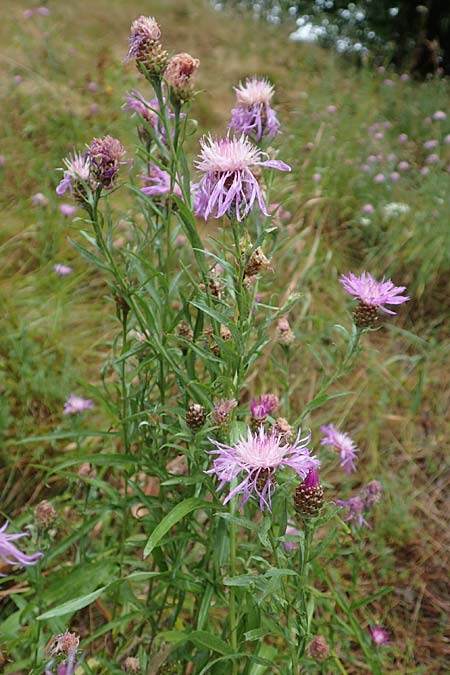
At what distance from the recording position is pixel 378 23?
6.80 metres

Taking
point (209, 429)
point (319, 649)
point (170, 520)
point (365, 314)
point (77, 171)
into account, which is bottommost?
point (319, 649)

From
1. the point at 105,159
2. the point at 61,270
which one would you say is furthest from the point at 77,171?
the point at 61,270

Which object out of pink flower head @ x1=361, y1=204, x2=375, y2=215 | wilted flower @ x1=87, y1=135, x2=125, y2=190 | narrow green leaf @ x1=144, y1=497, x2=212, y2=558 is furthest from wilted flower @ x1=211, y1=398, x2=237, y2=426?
pink flower head @ x1=361, y1=204, x2=375, y2=215

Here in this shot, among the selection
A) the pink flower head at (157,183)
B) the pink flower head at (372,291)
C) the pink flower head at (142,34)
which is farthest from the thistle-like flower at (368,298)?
the pink flower head at (142,34)

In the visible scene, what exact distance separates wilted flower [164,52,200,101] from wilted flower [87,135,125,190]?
12 cm

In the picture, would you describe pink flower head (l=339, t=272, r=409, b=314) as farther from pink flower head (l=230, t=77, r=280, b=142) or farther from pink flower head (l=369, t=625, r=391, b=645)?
pink flower head (l=369, t=625, r=391, b=645)

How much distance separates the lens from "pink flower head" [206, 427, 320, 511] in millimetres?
737

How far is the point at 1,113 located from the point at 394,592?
2634 millimetres

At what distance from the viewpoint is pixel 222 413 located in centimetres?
84

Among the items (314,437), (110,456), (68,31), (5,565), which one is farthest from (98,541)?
(68,31)

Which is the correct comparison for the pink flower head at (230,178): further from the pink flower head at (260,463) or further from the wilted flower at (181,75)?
the pink flower head at (260,463)

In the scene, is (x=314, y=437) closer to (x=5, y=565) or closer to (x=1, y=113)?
(x=5, y=565)

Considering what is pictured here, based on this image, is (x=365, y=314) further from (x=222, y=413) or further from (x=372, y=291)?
(x=222, y=413)

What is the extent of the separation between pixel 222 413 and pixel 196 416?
5 cm
